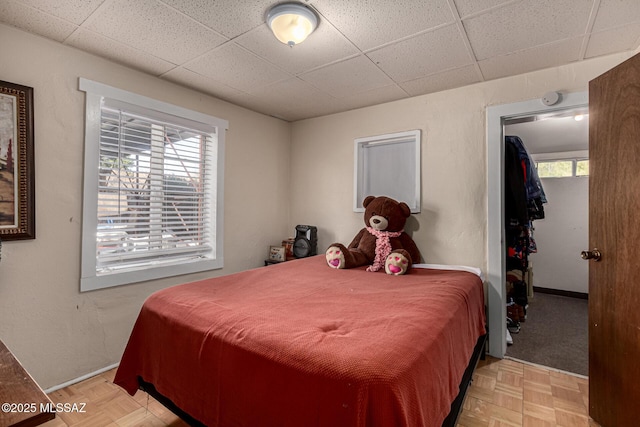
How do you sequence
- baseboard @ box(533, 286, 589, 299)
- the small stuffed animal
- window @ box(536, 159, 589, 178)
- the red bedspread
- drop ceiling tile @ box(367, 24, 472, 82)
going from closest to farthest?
1. the red bedspread
2. drop ceiling tile @ box(367, 24, 472, 82)
3. the small stuffed animal
4. baseboard @ box(533, 286, 589, 299)
5. window @ box(536, 159, 589, 178)

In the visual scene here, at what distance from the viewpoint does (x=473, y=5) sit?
1.61 meters

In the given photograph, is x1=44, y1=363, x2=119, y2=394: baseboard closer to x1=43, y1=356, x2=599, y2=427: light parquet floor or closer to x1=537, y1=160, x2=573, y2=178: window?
x1=43, y1=356, x2=599, y2=427: light parquet floor

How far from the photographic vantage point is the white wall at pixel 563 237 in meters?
4.17

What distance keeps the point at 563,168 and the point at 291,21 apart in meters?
4.61

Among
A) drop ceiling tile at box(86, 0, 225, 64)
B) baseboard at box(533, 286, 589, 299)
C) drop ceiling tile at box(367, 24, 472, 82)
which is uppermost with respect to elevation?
drop ceiling tile at box(367, 24, 472, 82)

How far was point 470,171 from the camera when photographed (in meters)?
2.63

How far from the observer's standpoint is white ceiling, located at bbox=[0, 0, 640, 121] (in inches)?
64.4

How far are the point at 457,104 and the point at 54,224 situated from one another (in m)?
3.20

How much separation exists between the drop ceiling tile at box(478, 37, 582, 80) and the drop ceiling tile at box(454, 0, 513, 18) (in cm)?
64

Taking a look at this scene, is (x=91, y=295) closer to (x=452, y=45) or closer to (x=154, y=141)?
(x=154, y=141)

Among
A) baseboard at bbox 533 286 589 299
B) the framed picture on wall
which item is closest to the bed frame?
the framed picture on wall

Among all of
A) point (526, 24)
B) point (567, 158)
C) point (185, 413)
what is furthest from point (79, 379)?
point (567, 158)

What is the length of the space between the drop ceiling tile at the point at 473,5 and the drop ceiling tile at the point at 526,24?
0.18 ft

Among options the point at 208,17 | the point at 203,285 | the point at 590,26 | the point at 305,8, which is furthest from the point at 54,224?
the point at 590,26
